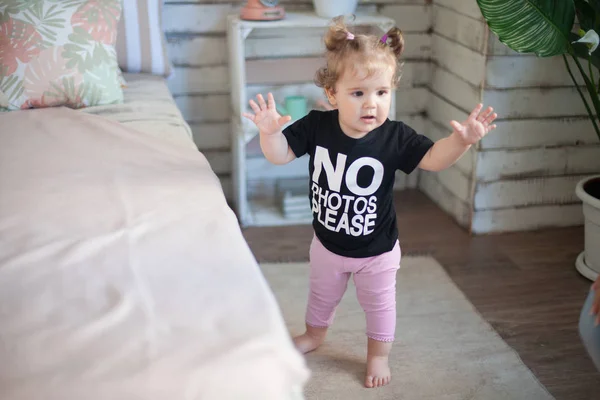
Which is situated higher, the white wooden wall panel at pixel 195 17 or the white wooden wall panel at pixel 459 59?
the white wooden wall panel at pixel 195 17

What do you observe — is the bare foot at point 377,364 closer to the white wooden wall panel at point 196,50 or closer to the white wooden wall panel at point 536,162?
the white wooden wall panel at point 536,162

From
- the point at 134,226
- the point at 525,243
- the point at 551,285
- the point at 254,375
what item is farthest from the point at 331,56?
the point at 525,243

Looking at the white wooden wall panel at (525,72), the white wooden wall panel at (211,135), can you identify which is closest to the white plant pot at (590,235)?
the white wooden wall panel at (525,72)

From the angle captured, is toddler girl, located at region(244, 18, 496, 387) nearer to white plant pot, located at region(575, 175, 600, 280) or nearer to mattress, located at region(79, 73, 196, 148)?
mattress, located at region(79, 73, 196, 148)

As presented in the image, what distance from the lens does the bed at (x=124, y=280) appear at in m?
0.93

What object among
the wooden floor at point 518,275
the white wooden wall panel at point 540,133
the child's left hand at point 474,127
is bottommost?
the wooden floor at point 518,275

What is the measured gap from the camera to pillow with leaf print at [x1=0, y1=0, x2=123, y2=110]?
2096 millimetres

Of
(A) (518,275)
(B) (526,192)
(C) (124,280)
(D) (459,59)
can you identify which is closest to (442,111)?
(D) (459,59)

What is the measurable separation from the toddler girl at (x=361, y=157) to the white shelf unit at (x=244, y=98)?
87 cm

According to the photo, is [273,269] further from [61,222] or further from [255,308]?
[255,308]

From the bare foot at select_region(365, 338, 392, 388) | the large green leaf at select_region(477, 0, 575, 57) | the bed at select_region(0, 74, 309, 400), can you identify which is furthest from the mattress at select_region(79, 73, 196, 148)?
the large green leaf at select_region(477, 0, 575, 57)

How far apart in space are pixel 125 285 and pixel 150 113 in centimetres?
104

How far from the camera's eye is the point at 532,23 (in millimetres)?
2125

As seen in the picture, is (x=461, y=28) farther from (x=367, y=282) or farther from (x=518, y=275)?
(x=367, y=282)
